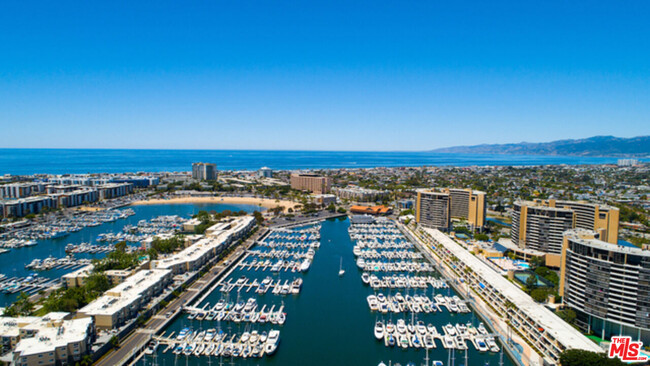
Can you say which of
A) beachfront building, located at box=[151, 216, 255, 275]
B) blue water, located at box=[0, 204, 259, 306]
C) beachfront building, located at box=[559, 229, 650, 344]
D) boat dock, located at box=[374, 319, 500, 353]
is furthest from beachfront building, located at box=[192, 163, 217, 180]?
beachfront building, located at box=[559, 229, 650, 344]

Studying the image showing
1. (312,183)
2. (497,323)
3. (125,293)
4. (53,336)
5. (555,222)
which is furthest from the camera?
(312,183)

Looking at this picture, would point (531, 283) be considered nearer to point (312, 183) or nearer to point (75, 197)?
point (312, 183)

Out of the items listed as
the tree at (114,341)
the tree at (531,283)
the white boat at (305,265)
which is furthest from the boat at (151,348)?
the tree at (531,283)

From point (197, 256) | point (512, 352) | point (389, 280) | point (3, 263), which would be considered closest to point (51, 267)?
point (3, 263)

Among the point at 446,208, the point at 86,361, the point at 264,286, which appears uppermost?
the point at 446,208

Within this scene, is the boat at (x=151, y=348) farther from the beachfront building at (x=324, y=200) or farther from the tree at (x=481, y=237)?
the beachfront building at (x=324, y=200)

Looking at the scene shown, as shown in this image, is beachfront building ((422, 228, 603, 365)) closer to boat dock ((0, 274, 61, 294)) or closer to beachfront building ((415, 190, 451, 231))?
beachfront building ((415, 190, 451, 231))

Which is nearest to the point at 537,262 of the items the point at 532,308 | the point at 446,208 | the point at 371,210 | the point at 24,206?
the point at 532,308

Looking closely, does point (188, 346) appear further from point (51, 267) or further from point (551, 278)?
point (551, 278)
